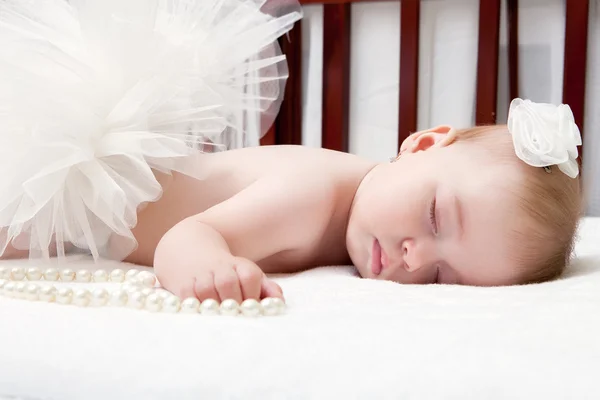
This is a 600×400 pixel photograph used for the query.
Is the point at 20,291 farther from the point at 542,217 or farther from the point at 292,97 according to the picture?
the point at 292,97

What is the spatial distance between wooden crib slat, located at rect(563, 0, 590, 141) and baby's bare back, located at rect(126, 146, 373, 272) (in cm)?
67

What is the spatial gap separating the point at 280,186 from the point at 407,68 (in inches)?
31.4

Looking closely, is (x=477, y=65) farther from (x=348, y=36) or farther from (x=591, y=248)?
(x=591, y=248)

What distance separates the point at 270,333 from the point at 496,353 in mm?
166

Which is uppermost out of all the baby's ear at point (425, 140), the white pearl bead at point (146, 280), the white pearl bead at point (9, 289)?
the baby's ear at point (425, 140)

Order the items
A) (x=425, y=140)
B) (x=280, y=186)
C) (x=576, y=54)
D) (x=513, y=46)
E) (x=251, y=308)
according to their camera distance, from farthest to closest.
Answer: (x=513, y=46) → (x=576, y=54) → (x=425, y=140) → (x=280, y=186) → (x=251, y=308)

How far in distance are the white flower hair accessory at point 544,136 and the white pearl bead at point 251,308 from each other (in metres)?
0.43

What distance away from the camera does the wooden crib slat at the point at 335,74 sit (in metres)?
1.63

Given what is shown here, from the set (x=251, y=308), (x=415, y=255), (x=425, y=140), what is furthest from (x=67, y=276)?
(x=425, y=140)

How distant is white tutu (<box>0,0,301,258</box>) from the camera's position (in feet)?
2.61

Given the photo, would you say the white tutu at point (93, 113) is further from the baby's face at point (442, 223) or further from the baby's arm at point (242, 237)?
the baby's face at point (442, 223)

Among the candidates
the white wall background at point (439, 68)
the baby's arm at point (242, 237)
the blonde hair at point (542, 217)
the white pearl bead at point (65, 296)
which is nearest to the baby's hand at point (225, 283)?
the baby's arm at point (242, 237)

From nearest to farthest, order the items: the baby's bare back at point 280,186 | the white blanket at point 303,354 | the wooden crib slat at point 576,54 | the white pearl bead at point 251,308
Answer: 1. the white blanket at point 303,354
2. the white pearl bead at point 251,308
3. the baby's bare back at point 280,186
4. the wooden crib slat at point 576,54

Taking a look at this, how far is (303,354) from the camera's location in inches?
17.8
